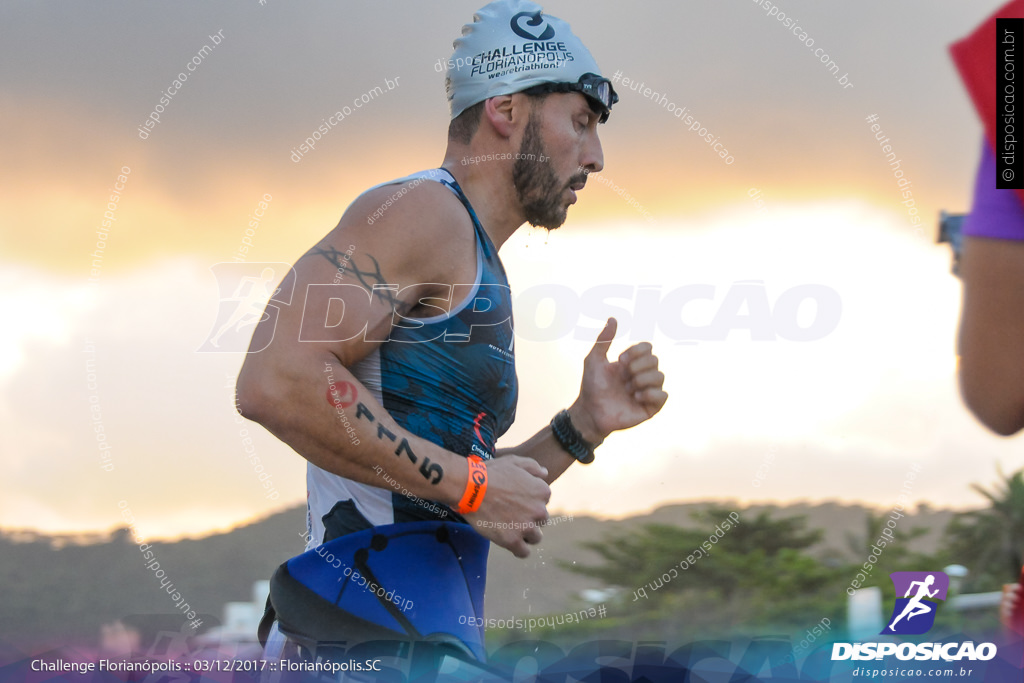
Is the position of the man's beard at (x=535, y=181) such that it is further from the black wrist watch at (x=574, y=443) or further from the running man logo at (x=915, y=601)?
the running man logo at (x=915, y=601)

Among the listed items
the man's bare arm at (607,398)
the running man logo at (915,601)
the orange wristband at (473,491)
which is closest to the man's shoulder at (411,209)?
the orange wristband at (473,491)

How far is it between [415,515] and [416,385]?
360mm

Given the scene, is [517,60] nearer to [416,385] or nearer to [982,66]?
[416,385]

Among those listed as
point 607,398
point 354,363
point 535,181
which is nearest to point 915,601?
point 607,398

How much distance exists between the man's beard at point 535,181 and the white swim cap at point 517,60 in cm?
15

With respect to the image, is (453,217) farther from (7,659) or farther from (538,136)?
(7,659)

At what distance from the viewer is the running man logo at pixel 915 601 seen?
3.19 metres

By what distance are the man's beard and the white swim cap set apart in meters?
0.15

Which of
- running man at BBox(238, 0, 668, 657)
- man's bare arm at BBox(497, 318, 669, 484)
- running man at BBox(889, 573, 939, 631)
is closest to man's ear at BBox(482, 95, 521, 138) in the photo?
running man at BBox(238, 0, 668, 657)

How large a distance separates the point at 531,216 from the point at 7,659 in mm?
2456

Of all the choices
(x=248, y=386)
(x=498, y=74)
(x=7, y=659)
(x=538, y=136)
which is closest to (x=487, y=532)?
(x=248, y=386)

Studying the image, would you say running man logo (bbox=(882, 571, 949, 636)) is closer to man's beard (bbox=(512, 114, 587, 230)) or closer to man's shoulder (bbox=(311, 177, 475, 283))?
man's beard (bbox=(512, 114, 587, 230))

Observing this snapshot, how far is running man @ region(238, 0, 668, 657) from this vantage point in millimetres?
2250

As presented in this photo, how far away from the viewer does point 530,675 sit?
2596 mm
